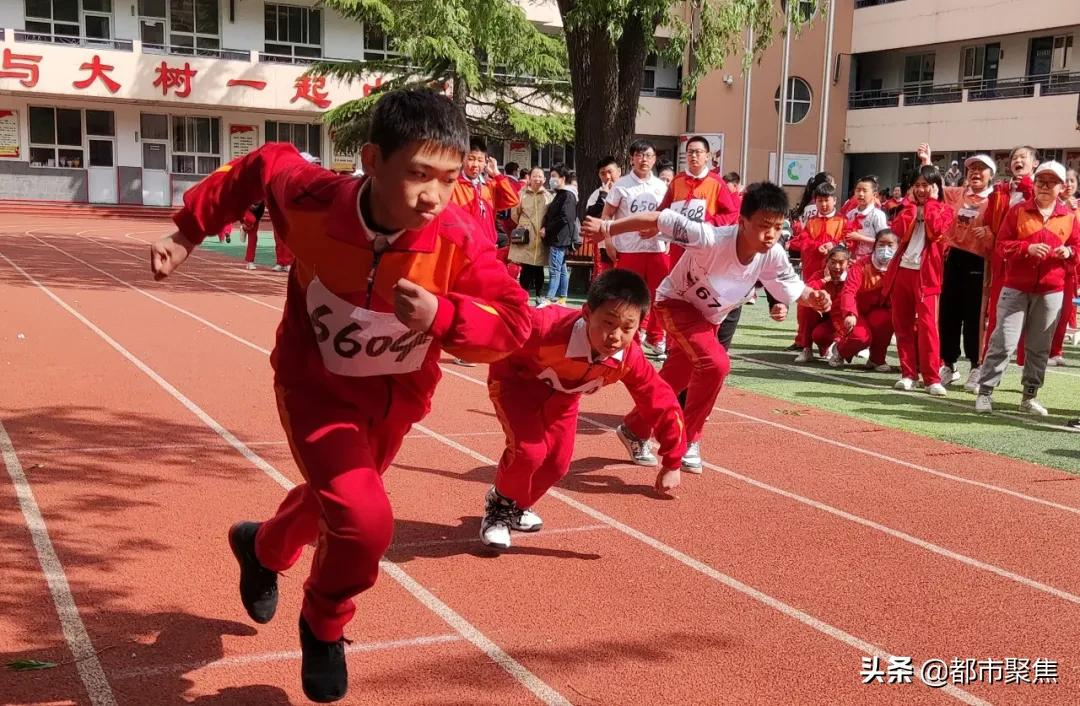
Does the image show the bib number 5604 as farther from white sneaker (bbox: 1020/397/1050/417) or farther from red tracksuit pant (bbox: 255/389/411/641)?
white sneaker (bbox: 1020/397/1050/417)

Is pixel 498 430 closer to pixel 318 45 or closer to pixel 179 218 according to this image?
pixel 179 218

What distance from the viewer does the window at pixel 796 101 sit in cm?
3897

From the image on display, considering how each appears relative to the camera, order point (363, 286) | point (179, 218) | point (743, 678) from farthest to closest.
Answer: point (743, 678), point (179, 218), point (363, 286)

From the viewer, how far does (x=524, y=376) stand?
5.10 metres

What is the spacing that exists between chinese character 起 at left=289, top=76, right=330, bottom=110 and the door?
6.29 metres

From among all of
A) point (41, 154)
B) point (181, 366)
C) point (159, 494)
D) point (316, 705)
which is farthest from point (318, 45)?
point (316, 705)

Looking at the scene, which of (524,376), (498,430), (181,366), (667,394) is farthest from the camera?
(181,366)

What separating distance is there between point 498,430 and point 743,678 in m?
3.99

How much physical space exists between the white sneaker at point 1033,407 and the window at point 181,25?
32.9m

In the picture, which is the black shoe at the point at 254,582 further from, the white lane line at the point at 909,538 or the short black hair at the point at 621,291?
the white lane line at the point at 909,538

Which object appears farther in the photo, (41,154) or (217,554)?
(41,154)

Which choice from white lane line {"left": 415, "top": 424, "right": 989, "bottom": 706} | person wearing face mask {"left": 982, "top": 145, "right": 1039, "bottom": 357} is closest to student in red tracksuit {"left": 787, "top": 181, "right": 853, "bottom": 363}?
person wearing face mask {"left": 982, "top": 145, "right": 1039, "bottom": 357}

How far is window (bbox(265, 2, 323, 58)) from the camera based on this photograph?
1473 inches

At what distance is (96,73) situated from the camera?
34.5 m
